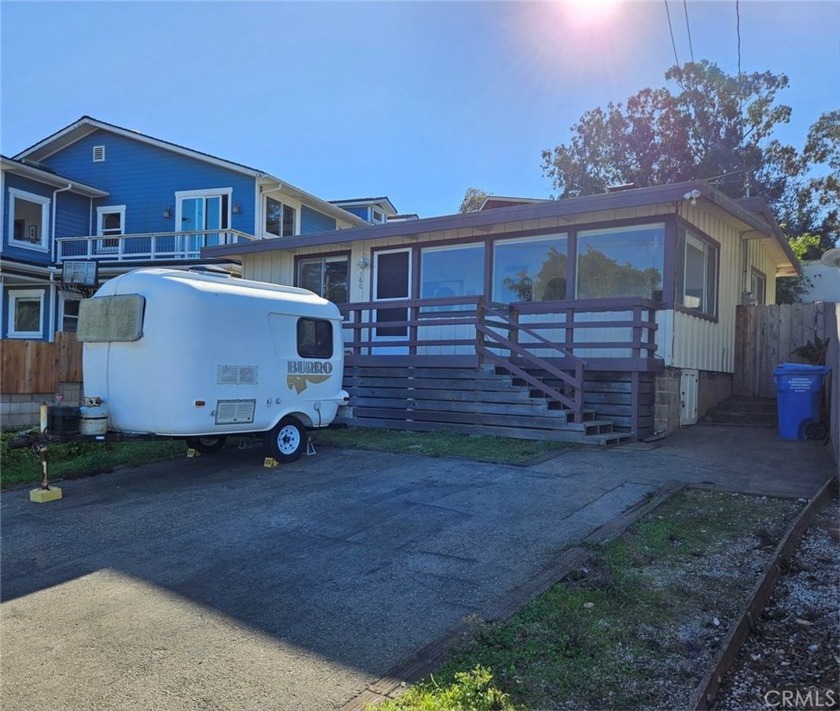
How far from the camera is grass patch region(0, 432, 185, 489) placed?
7551 millimetres

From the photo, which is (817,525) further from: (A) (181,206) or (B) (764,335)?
(A) (181,206)

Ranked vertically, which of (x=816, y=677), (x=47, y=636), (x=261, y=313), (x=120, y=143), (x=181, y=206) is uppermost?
(x=120, y=143)

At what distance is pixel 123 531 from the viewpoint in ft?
17.4

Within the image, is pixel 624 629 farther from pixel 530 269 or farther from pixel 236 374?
pixel 530 269

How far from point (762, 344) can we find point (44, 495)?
13281 millimetres

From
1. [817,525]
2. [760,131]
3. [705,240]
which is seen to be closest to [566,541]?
[817,525]

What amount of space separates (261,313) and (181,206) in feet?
51.8

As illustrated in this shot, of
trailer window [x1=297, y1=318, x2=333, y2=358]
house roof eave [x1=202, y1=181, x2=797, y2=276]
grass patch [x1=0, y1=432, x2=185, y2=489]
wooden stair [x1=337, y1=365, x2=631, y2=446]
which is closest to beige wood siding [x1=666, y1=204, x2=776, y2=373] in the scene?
house roof eave [x1=202, y1=181, x2=797, y2=276]

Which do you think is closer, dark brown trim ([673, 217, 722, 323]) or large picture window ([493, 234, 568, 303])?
dark brown trim ([673, 217, 722, 323])

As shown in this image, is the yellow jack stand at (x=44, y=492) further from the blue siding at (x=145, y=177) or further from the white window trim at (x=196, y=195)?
the white window trim at (x=196, y=195)

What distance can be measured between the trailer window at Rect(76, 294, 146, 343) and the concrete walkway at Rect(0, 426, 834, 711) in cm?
176

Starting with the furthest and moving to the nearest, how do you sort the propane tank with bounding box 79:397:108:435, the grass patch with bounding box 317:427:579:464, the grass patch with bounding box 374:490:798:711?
the grass patch with bounding box 317:427:579:464, the propane tank with bounding box 79:397:108:435, the grass patch with bounding box 374:490:798:711

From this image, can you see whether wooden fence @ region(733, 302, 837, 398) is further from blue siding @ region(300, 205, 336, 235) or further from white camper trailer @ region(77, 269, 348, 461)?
blue siding @ region(300, 205, 336, 235)

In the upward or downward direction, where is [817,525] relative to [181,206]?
downward
